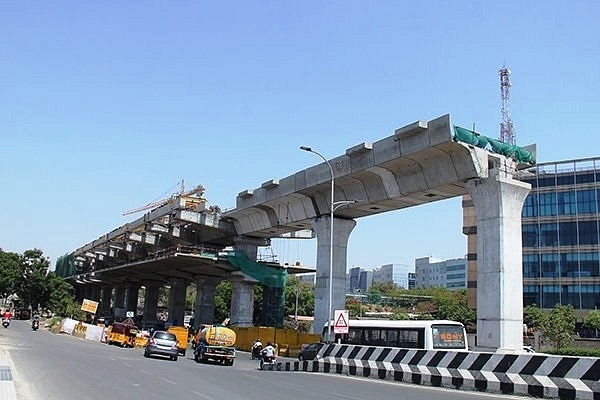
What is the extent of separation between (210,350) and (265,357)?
319cm

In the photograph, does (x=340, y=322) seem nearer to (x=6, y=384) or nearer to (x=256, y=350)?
(x=6, y=384)

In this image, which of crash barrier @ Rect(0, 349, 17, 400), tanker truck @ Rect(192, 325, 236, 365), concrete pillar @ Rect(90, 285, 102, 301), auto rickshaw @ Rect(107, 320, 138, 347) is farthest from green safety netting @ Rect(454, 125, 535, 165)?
concrete pillar @ Rect(90, 285, 102, 301)

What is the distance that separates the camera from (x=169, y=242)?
2628 inches

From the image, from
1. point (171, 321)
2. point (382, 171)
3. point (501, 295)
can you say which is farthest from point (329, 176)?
point (171, 321)

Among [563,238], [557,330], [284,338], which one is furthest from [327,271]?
[563,238]

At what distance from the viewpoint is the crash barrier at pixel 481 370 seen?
1639 centimetres

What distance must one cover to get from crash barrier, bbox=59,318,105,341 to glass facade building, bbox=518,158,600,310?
5634 centimetres

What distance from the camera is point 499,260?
2745cm

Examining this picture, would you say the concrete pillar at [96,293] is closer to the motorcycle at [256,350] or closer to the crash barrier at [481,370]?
the motorcycle at [256,350]

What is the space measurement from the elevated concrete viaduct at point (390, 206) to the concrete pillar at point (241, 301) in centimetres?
10

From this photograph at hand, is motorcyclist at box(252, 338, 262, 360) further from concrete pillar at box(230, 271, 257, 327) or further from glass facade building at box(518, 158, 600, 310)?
glass facade building at box(518, 158, 600, 310)

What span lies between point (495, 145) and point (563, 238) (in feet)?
202

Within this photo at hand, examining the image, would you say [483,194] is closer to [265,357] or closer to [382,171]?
[382,171]

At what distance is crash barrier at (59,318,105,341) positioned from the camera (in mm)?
56213
